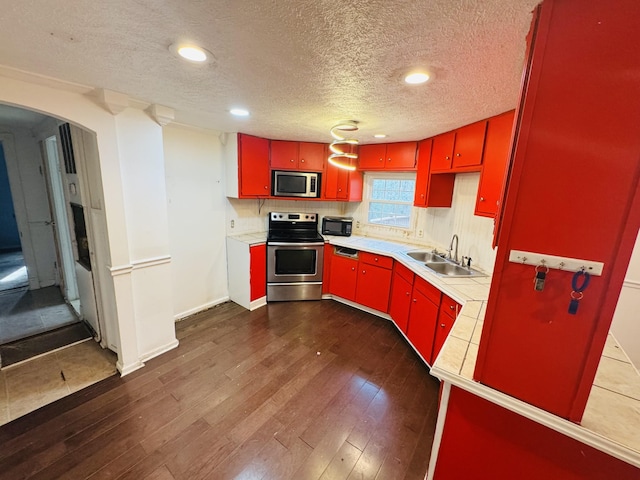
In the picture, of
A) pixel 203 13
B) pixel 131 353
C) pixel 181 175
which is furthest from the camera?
pixel 181 175

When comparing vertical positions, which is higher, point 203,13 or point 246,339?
point 203,13

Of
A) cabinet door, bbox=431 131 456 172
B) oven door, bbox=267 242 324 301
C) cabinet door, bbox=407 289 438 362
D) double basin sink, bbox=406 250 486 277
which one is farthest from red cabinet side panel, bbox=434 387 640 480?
oven door, bbox=267 242 324 301

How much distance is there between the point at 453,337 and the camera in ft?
4.73

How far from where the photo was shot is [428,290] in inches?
96.7

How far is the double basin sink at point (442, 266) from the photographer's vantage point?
2547 mm

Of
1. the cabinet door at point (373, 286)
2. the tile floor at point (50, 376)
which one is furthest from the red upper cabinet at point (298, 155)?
the tile floor at point (50, 376)

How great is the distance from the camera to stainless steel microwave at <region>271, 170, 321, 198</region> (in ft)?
12.0

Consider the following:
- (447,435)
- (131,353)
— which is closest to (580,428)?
(447,435)

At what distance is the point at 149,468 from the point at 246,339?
1.35m

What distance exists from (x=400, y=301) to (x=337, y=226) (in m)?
1.51

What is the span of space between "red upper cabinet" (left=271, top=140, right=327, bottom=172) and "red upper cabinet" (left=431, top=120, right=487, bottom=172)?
155cm

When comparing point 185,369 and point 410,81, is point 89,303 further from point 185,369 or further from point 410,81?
point 410,81

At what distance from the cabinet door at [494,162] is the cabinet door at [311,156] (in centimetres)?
212

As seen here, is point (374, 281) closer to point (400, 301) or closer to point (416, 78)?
point (400, 301)
